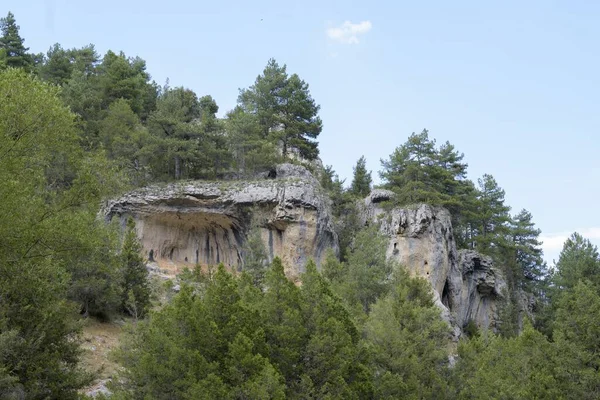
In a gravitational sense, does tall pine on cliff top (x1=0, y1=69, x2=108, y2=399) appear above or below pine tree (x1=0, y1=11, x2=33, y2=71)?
below

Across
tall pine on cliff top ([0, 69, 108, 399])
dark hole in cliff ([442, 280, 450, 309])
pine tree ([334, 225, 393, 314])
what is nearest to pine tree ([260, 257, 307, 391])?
tall pine on cliff top ([0, 69, 108, 399])

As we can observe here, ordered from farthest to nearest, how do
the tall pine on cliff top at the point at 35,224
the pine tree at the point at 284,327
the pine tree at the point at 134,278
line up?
the pine tree at the point at 134,278, the pine tree at the point at 284,327, the tall pine on cliff top at the point at 35,224

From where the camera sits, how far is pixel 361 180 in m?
50.4

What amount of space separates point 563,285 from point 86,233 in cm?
3586

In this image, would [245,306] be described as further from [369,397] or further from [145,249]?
[145,249]

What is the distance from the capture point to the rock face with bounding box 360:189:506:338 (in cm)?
4056

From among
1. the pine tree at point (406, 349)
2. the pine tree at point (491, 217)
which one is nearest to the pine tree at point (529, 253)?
the pine tree at point (491, 217)

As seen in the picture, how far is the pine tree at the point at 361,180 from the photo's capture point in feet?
164

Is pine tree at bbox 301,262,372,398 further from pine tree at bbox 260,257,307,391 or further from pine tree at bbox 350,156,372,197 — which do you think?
pine tree at bbox 350,156,372,197

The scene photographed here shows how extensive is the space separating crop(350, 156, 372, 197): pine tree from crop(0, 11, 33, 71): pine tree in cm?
2849

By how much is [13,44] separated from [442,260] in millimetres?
39658

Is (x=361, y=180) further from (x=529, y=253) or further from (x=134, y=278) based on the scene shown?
(x=134, y=278)

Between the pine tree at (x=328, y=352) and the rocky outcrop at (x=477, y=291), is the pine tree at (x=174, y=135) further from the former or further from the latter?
the pine tree at (x=328, y=352)

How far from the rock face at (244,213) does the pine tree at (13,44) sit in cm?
1943
